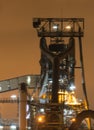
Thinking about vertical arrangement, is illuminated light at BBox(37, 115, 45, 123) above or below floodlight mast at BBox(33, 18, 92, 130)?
below

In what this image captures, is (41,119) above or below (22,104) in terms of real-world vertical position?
below

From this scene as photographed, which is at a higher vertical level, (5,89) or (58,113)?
(5,89)

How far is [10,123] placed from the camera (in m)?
98.0

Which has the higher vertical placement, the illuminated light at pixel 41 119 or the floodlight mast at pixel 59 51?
the floodlight mast at pixel 59 51

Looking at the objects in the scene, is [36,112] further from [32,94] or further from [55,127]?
[55,127]

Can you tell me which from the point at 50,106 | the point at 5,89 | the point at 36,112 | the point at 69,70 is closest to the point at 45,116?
the point at 50,106

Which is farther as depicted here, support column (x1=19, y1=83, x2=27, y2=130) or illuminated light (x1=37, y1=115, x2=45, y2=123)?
support column (x1=19, y1=83, x2=27, y2=130)

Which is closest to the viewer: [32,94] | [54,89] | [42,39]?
[54,89]

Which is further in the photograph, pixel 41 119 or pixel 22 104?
pixel 41 119

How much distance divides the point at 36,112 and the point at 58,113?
10359mm

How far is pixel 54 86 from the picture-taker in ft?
236

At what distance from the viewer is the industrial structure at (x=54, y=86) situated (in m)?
70.3

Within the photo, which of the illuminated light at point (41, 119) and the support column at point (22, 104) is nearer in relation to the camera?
the illuminated light at point (41, 119)

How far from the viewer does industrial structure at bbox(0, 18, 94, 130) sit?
70.3 m
